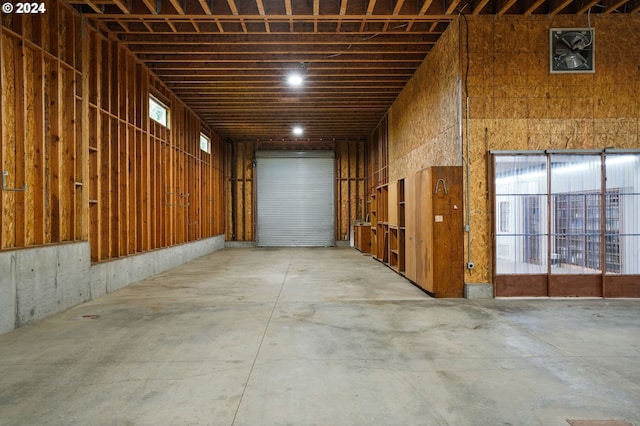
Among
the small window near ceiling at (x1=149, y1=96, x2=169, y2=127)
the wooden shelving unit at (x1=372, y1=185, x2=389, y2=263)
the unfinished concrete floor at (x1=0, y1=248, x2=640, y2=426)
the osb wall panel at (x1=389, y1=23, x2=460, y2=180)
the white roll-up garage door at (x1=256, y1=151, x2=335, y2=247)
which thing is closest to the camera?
the unfinished concrete floor at (x1=0, y1=248, x2=640, y2=426)

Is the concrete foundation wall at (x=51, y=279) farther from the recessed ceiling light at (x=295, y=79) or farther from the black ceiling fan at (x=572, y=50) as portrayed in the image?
the black ceiling fan at (x=572, y=50)

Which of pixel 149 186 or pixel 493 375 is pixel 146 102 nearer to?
pixel 149 186

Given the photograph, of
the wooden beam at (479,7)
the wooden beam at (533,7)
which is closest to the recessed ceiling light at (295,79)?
the wooden beam at (479,7)

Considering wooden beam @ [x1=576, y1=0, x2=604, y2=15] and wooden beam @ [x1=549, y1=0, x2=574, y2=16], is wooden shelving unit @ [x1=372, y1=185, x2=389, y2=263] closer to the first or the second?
wooden beam @ [x1=549, y1=0, x2=574, y2=16]

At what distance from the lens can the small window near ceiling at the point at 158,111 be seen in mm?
10851

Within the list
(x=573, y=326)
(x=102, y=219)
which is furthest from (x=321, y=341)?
(x=102, y=219)

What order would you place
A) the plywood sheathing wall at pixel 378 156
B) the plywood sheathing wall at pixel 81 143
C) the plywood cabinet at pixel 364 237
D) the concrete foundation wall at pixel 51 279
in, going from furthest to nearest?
the plywood cabinet at pixel 364 237 < the plywood sheathing wall at pixel 378 156 < the plywood sheathing wall at pixel 81 143 < the concrete foundation wall at pixel 51 279

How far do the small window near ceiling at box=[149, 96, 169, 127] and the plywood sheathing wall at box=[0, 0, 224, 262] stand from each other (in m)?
0.21

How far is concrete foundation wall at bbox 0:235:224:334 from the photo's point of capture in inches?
208

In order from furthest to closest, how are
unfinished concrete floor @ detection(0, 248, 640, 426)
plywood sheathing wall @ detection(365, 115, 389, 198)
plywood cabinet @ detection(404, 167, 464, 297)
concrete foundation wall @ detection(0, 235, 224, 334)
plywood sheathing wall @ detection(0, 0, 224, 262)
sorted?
plywood sheathing wall @ detection(365, 115, 389, 198) → plywood cabinet @ detection(404, 167, 464, 297) → plywood sheathing wall @ detection(0, 0, 224, 262) → concrete foundation wall @ detection(0, 235, 224, 334) → unfinished concrete floor @ detection(0, 248, 640, 426)

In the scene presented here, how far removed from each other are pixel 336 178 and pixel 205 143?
6519 mm

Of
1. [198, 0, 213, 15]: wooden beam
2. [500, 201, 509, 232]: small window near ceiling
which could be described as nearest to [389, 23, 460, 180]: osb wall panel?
[500, 201, 509, 232]: small window near ceiling

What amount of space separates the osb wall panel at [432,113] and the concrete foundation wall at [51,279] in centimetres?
689

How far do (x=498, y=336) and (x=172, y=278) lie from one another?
755 centimetres
